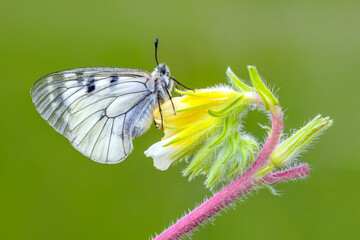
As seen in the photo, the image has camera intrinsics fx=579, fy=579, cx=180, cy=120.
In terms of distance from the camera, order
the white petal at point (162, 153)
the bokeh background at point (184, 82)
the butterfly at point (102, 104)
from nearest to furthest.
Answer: the white petal at point (162, 153)
the butterfly at point (102, 104)
the bokeh background at point (184, 82)

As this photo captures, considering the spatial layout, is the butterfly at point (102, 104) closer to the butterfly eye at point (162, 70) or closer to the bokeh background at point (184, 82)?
the butterfly eye at point (162, 70)

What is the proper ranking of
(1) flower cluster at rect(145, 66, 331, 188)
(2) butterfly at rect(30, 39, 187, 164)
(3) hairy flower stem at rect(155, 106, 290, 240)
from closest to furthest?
(3) hairy flower stem at rect(155, 106, 290, 240)
(1) flower cluster at rect(145, 66, 331, 188)
(2) butterfly at rect(30, 39, 187, 164)

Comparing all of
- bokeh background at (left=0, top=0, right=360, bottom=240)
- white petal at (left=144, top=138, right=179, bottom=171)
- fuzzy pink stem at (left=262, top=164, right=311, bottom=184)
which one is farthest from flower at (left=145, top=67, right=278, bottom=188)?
bokeh background at (left=0, top=0, right=360, bottom=240)

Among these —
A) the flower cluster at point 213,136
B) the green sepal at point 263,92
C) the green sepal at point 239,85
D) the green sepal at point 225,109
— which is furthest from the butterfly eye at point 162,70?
the green sepal at point 263,92

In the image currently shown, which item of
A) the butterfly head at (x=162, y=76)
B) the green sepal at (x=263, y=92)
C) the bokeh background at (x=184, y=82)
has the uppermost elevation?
the bokeh background at (x=184, y=82)

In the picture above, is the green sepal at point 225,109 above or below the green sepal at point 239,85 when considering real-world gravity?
below

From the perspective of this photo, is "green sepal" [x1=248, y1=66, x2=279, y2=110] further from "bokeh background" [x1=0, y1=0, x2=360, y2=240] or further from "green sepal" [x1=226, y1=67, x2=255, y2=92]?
"bokeh background" [x1=0, y1=0, x2=360, y2=240]

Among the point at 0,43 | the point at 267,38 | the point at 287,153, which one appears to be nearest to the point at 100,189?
the point at 0,43
